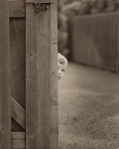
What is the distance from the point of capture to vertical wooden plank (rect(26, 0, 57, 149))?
349cm

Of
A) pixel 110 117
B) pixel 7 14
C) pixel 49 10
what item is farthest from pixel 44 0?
pixel 110 117

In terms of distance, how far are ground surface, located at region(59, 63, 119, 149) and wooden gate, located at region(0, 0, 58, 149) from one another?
690 millimetres

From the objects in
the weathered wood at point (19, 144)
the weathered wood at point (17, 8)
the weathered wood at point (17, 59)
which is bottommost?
the weathered wood at point (19, 144)

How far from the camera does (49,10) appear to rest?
349 centimetres

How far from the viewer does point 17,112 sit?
3619 millimetres

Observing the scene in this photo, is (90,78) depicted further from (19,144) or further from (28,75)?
(28,75)

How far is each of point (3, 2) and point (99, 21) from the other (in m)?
9.50

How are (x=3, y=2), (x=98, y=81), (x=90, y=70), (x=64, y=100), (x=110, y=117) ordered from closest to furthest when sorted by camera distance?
(x=3, y=2) < (x=110, y=117) < (x=64, y=100) < (x=98, y=81) < (x=90, y=70)

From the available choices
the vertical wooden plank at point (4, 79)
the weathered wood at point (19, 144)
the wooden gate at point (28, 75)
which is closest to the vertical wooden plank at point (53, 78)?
the wooden gate at point (28, 75)

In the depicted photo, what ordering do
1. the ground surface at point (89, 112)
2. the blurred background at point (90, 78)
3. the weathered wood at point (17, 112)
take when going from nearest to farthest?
the weathered wood at point (17, 112) → the ground surface at point (89, 112) → the blurred background at point (90, 78)

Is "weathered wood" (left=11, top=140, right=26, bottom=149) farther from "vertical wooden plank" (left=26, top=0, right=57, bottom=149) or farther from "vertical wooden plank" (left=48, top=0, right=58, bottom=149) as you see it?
"vertical wooden plank" (left=48, top=0, right=58, bottom=149)

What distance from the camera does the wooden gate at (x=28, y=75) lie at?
3494 mm

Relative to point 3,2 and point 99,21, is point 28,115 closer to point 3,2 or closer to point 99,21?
point 3,2

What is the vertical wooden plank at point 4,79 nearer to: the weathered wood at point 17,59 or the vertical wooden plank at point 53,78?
the weathered wood at point 17,59
